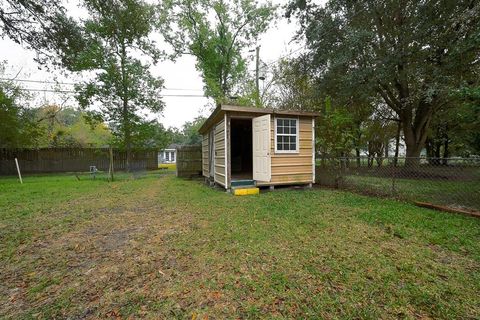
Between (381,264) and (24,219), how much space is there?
20.3ft

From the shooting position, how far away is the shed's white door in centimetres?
632

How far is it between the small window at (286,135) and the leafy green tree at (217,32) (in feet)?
32.6

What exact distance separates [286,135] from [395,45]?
4.62 metres

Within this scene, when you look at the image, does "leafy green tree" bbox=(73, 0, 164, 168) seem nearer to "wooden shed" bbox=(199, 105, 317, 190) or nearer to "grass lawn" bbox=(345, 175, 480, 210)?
"wooden shed" bbox=(199, 105, 317, 190)

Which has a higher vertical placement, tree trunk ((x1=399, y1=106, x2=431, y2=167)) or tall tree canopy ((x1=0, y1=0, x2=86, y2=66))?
tall tree canopy ((x1=0, y1=0, x2=86, y2=66))

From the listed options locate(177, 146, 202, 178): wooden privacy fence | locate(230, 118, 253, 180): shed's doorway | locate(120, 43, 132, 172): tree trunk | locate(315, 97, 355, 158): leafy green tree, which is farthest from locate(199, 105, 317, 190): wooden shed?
locate(120, 43, 132, 172): tree trunk

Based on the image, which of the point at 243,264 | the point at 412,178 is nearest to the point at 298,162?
the point at 243,264

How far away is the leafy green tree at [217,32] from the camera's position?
15.6 m

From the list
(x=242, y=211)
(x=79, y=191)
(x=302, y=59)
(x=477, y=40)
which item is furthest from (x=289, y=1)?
(x=79, y=191)

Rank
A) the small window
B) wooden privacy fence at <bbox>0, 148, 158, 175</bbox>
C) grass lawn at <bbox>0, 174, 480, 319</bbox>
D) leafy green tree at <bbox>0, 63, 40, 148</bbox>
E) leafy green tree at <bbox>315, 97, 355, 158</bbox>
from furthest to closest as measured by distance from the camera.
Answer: wooden privacy fence at <bbox>0, 148, 158, 175</bbox> < leafy green tree at <bbox>0, 63, 40, 148</bbox> < leafy green tree at <bbox>315, 97, 355, 158</bbox> < the small window < grass lawn at <bbox>0, 174, 480, 319</bbox>

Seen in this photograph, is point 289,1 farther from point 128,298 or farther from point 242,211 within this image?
point 128,298

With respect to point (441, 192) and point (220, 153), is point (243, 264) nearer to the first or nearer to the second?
point (220, 153)

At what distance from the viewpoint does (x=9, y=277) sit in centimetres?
230

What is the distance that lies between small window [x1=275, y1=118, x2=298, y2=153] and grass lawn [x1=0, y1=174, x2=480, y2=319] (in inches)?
101
